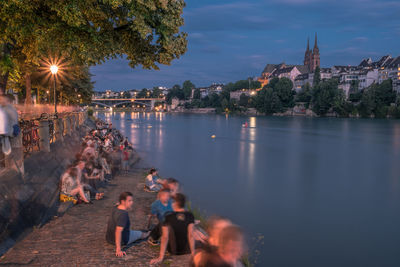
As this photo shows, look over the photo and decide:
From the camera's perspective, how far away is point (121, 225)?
22.2 ft

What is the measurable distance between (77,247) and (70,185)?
3.32 metres

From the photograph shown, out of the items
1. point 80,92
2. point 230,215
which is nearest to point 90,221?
point 230,215

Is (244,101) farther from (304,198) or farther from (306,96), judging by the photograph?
(304,198)

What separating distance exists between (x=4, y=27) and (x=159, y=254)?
9.16 metres

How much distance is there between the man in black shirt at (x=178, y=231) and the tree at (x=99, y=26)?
5.46 m

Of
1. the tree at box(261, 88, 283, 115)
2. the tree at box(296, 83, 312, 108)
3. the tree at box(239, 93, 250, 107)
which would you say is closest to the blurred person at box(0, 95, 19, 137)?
the tree at box(296, 83, 312, 108)

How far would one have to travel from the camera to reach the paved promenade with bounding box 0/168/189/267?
6570 mm

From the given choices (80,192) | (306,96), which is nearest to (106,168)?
(80,192)

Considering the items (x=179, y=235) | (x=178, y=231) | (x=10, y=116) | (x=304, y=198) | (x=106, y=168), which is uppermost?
(x=10, y=116)

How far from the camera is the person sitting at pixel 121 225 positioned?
21.7ft

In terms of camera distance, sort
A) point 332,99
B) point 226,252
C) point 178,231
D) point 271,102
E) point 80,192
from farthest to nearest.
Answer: point 271,102
point 332,99
point 80,192
point 178,231
point 226,252

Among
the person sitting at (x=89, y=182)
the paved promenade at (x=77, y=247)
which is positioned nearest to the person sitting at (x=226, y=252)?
the paved promenade at (x=77, y=247)

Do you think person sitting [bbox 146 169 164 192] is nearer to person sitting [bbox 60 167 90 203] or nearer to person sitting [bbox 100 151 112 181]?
person sitting [bbox 100 151 112 181]

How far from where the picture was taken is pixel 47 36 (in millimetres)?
10367
